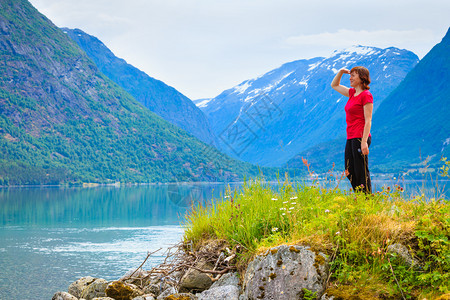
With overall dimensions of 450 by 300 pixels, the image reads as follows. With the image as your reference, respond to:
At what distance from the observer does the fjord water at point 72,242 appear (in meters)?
30.8

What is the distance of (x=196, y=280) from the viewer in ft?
20.4

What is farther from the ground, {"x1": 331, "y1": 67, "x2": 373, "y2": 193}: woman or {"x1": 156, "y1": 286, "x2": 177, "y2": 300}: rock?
{"x1": 331, "y1": 67, "x2": 373, "y2": 193}: woman

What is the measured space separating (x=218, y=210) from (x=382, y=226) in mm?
2751

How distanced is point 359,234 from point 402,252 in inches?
18.7

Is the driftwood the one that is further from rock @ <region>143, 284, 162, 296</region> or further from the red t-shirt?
the red t-shirt

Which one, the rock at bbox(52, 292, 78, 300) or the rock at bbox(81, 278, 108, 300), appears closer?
the rock at bbox(81, 278, 108, 300)

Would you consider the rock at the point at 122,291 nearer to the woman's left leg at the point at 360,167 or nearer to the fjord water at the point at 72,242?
→ the fjord water at the point at 72,242

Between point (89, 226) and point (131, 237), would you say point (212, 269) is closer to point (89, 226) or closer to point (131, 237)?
point (131, 237)

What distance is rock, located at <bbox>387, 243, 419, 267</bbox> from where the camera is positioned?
15.3 ft

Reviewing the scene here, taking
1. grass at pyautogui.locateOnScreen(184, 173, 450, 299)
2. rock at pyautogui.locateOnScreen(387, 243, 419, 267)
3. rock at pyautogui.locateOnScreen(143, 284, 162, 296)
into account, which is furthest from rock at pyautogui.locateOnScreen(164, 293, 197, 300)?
rock at pyautogui.locateOnScreen(387, 243, 419, 267)

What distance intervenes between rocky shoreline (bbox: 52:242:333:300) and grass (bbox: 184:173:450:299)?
0.54 ft

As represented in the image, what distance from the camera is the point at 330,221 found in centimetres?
512

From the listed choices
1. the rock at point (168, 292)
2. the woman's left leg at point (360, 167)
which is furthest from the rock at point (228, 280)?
the woman's left leg at point (360, 167)

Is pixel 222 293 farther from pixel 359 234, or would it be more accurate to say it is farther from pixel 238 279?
pixel 359 234
